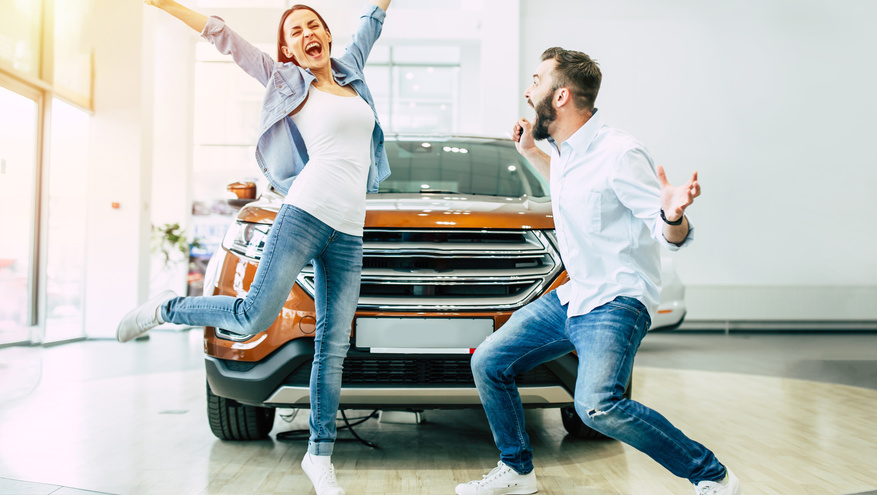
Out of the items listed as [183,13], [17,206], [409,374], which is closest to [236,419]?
[409,374]

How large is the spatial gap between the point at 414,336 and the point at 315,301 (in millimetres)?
333

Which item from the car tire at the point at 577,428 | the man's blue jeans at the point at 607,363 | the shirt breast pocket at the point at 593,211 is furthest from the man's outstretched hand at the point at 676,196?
the car tire at the point at 577,428

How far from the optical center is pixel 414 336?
217cm

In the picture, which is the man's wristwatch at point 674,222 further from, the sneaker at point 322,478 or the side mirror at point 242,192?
the side mirror at point 242,192

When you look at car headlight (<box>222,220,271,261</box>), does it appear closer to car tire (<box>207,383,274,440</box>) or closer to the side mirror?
the side mirror

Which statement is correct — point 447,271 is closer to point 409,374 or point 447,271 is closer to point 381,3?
point 409,374

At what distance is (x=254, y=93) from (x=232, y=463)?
8.36 meters

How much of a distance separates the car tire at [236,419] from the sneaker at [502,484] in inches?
39.8

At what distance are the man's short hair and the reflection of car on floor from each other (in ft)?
1.76

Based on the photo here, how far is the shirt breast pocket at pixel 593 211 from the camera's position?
70.3 inches

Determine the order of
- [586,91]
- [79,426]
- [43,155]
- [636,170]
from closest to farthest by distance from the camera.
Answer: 1. [636,170]
2. [586,91]
3. [79,426]
4. [43,155]

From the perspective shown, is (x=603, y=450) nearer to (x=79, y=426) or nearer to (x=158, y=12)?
(x=79, y=426)

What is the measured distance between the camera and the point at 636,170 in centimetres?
174

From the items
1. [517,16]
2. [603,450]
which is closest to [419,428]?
[603,450]
